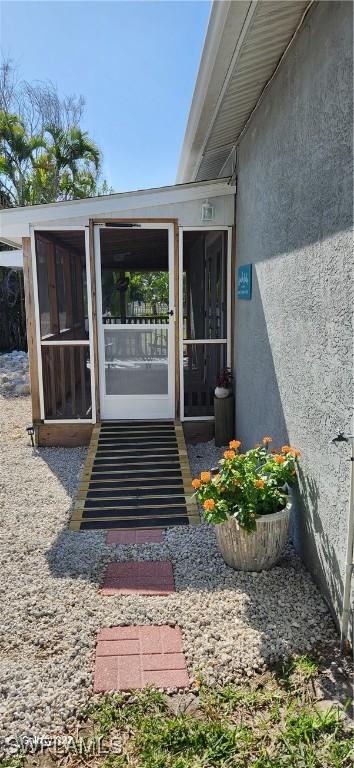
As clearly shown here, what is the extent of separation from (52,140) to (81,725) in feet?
59.4

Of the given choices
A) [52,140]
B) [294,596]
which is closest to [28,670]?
[294,596]

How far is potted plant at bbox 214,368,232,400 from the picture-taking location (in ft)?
19.1

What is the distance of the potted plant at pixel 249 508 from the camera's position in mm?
3027

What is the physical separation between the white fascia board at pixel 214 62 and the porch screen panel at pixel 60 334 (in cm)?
192

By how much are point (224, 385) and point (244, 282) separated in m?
1.36

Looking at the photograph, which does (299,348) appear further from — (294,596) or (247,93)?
(247,93)

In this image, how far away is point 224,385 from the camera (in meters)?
5.88

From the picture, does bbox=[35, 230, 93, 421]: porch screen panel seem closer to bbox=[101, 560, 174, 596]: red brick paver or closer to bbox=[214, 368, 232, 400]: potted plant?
bbox=[214, 368, 232, 400]: potted plant

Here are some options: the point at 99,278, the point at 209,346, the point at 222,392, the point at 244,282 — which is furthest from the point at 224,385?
the point at 99,278

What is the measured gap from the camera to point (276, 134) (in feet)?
12.1

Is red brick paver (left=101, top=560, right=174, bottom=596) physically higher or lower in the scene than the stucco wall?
lower

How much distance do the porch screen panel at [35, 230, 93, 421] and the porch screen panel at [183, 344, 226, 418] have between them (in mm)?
1230

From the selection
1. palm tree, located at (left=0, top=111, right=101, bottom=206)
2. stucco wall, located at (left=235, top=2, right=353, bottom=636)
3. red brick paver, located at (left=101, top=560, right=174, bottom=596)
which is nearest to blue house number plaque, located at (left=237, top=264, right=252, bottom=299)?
stucco wall, located at (left=235, top=2, right=353, bottom=636)

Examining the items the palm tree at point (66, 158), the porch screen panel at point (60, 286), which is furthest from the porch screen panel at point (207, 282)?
the palm tree at point (66, 158)
